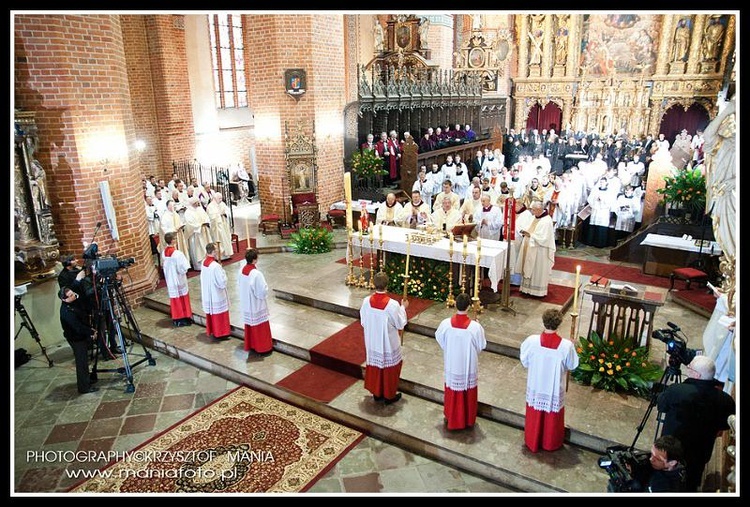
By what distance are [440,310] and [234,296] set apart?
153 inches

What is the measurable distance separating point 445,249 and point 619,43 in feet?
71.4

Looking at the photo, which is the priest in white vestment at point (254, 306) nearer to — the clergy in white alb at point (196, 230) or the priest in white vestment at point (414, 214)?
the priest in white vestment at point (414, 214)

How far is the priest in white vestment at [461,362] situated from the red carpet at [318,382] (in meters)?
1.60

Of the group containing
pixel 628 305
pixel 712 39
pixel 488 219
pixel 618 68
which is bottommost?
pixel 628 305

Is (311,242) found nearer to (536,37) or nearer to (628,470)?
(628,470)

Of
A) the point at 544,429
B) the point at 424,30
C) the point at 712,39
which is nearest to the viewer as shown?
the point at 544,429

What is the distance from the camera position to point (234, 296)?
9719mm

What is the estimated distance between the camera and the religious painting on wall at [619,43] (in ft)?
79.6

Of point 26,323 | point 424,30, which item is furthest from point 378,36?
point 26,323

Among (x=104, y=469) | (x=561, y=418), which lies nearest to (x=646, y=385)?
(x=561, y=418)

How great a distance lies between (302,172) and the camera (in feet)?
44.8

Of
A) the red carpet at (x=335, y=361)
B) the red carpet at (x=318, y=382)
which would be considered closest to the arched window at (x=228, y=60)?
the red carpet at (x=335, y=361)

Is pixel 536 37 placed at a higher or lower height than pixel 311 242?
higher
